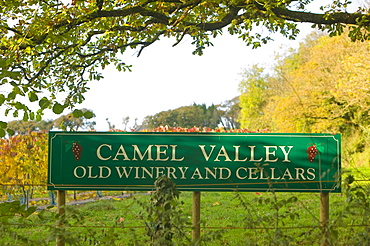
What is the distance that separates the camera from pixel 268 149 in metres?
4.80

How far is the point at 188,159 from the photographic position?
4.84 metres

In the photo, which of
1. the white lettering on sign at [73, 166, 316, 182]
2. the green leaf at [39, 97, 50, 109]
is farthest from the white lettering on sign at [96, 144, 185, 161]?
the green leaf at [39, 97, 50, 109]

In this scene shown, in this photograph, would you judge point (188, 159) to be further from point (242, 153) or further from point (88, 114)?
point (88, 114)

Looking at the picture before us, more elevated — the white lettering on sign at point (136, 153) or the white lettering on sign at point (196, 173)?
the white lettering on sign at point (136, 153)

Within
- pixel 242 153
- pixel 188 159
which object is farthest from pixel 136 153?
pixel 242 153

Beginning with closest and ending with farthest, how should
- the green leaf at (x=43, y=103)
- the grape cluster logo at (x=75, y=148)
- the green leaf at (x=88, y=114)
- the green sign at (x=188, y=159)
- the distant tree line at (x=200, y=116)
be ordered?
the green leaf at (x=88, y=114) < the green leaf at (x=43, y=103) < the green sign at (x=188, y=159) < the grape cluster logo at (x=75, y=148) < the distant tree line at (x=200, y=116)

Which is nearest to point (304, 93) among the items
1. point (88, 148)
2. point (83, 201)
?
point (83, 201)

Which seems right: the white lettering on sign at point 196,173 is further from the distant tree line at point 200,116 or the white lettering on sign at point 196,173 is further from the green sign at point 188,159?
the distant tree line at point 200,116

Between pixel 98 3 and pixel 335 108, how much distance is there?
19314 millimetres

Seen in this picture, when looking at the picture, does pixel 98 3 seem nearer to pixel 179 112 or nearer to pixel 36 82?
pixel 36 82

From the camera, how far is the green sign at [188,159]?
479cm

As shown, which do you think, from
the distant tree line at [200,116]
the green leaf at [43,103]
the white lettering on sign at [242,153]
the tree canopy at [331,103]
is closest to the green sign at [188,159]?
the white lettering on sign at [242,153]

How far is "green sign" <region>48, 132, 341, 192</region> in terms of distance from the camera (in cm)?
479

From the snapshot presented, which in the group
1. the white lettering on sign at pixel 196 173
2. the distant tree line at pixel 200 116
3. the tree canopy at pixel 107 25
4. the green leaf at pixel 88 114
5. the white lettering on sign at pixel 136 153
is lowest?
the white lettering on sign at pixel 196 173
